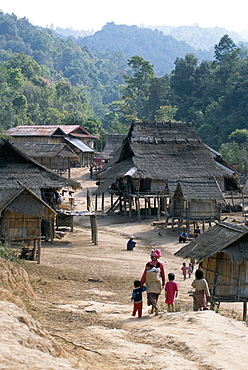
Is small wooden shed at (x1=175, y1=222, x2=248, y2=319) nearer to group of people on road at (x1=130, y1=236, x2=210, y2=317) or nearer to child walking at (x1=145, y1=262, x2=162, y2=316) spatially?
group of people on road at (x1=130, y1=236, x2=210, y2=317)

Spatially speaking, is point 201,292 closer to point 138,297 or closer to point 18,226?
point 138,297

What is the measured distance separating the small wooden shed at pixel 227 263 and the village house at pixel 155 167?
16.0 meters

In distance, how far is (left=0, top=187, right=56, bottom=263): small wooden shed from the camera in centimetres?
1762

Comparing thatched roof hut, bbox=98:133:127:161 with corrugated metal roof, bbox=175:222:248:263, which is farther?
thatched roof hut, bbox=98:133:127:161

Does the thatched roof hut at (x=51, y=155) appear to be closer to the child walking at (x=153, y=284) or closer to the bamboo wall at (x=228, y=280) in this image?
the bamboo wall at (x=228, y=280)

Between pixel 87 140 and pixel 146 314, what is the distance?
46.7m

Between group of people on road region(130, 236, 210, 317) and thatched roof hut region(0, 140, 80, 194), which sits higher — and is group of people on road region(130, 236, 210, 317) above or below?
below

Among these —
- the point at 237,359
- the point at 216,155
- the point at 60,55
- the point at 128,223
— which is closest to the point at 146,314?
the point at 237,359

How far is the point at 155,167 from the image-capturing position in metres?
31.7

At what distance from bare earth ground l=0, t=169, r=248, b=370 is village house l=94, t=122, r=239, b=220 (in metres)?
11.4

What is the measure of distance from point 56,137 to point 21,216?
→ 35.3 metres

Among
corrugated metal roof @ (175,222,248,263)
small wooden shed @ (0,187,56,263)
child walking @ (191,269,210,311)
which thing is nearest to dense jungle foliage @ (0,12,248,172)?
small wooden shed @ (0,187,56,263)

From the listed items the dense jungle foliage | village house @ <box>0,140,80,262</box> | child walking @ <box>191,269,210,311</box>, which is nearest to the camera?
child walking @ <box>191,269,210,311</box>

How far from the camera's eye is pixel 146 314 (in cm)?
1121
